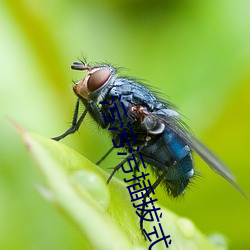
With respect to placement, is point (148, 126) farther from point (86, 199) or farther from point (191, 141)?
point (86, 199)

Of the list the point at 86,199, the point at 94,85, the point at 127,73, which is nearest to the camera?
the point at 86,199

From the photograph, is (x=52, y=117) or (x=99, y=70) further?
(x=52, y=117)

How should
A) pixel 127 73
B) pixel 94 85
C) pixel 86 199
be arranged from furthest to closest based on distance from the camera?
pixel 127 73
pixel 94 85
pixel 86 199

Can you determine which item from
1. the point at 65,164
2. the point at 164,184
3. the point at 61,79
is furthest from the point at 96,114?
the point at 61,79

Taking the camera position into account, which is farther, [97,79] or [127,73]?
[127,73]

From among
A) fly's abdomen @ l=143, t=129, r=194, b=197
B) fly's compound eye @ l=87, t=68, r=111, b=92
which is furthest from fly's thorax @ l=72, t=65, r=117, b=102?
fly's abdomen @ l=143, t=129, r=194, b=197

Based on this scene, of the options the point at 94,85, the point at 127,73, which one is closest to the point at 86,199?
the point at 94,85

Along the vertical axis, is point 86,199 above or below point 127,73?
above

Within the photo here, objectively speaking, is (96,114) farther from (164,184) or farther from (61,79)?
(61,79)
